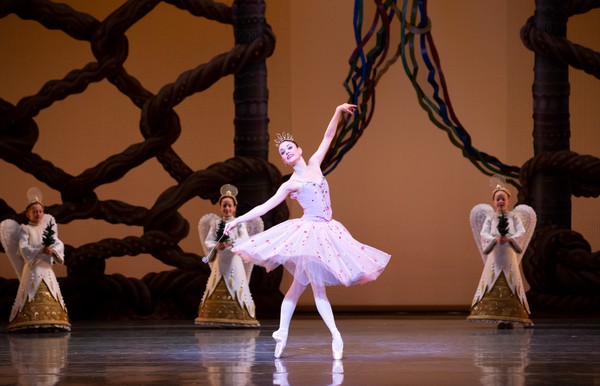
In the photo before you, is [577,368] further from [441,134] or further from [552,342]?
[441,134]

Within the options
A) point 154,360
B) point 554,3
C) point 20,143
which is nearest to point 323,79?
point 554,3

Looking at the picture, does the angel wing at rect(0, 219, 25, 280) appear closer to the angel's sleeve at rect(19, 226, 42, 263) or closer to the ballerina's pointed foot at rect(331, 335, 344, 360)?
the angel's sleeve at rect(19, 226, 42, 263)

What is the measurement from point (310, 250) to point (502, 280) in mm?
3171

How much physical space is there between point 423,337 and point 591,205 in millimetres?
4081

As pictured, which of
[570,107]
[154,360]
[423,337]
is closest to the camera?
[154,360]

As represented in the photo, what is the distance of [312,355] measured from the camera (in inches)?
239

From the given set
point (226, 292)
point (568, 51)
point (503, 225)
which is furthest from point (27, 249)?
point (568, 51)

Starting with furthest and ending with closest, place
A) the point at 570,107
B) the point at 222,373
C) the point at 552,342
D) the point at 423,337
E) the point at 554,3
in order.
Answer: the point at 570,107 < the point at 554,3 < the point at 423,337 < the point at 552,342 < the point at 222,373

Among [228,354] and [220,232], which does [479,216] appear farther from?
[228,354]

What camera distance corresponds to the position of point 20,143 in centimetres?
998

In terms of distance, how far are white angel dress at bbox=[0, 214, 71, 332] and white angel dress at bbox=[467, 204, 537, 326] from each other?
354 cm

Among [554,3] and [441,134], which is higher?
[554,3]

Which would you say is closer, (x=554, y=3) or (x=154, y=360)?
(x=154, y=360)

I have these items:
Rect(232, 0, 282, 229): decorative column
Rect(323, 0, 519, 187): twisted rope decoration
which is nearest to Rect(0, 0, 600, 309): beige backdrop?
Rect(232, 0, 282, 229): decorative column
